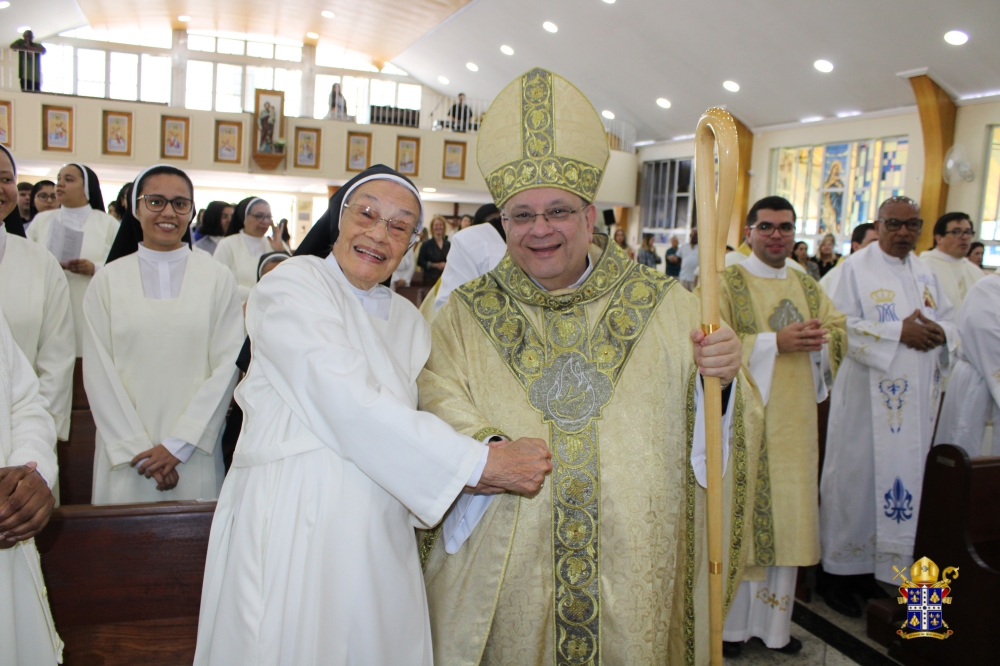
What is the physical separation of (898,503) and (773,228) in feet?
5.24

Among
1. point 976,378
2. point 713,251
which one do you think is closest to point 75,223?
point 713,251

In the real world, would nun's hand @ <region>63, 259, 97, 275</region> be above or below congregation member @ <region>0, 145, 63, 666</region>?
above

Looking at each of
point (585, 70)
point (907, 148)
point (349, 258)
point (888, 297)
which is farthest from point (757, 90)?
point (349, 258)

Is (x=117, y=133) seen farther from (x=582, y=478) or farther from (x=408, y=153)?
(x=582, y=478)

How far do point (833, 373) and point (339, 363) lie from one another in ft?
8.46

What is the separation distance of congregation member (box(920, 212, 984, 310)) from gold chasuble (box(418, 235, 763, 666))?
4.51 meters

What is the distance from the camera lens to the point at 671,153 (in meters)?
19.2

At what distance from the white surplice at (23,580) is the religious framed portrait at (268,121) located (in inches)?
602

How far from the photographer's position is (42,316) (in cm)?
274

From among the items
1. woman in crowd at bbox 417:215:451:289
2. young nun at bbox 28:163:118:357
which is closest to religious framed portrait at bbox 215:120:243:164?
woman in crowd at bbox 417:215:451:289

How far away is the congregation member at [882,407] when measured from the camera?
385 cm

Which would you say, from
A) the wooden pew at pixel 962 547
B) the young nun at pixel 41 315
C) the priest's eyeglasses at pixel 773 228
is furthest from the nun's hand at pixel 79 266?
the wooden pew at pixel 962 547

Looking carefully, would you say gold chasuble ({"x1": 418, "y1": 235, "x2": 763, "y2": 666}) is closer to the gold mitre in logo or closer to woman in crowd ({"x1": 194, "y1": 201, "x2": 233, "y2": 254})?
the gold mitre in logo

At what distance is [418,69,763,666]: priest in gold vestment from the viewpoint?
200 cm
